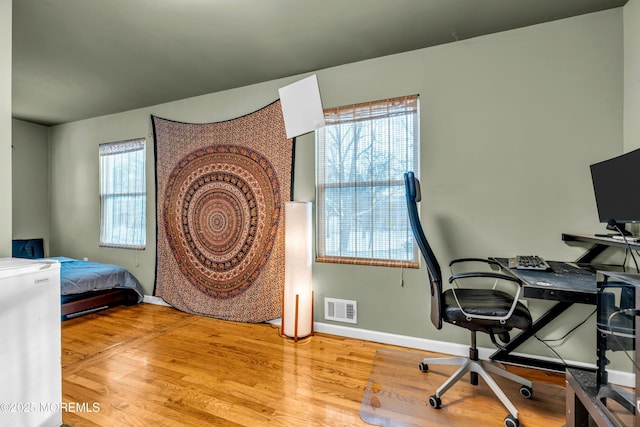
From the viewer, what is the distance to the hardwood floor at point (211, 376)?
1.67m

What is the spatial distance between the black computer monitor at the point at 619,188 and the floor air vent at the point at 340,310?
1.84m

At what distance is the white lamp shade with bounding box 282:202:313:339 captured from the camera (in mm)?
2650

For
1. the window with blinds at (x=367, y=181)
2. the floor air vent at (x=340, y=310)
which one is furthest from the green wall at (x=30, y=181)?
the floor air vent at (x=340, y=310)

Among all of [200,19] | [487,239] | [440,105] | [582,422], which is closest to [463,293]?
[487,239]

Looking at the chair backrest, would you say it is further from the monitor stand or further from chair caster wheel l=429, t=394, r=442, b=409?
the monitor stand

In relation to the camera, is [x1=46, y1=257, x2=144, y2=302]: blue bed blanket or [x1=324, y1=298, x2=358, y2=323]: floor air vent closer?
[x1=324, y1=298, x2=358, y2=323]: floor air vent

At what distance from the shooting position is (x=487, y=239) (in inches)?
89.8

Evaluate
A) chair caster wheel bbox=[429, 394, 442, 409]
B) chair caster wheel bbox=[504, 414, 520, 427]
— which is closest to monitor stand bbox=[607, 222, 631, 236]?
chair caster wheel bbox=[504, 414, 520, 427]

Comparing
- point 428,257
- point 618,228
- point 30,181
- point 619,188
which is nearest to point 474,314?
point 428,257

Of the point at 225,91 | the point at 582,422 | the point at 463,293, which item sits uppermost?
the point at 225,91

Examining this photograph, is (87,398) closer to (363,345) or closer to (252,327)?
(252,327)

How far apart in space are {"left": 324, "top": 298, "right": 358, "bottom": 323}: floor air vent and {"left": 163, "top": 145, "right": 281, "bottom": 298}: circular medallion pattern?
0.78m

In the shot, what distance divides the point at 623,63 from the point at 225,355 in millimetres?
3451

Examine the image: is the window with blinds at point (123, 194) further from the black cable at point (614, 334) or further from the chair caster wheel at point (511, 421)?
the black cable at point (614, 334)
